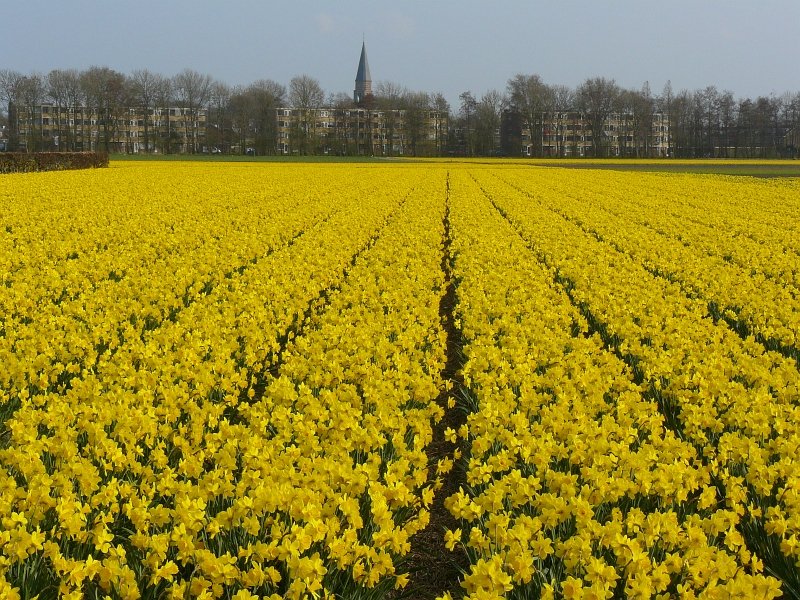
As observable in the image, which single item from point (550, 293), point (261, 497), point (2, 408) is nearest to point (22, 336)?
point (2, 408)

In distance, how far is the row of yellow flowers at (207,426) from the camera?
12.0 feet

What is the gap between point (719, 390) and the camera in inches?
249

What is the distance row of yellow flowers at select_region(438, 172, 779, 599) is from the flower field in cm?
2

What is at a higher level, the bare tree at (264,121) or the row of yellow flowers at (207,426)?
the bare tree at (264,121)

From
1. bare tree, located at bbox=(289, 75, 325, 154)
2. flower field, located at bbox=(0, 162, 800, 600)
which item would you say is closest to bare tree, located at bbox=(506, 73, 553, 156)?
bare tree, located at bbox=(289, 75, 325, 154)

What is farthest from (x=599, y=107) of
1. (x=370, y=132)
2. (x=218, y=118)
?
(x=218, y=118)

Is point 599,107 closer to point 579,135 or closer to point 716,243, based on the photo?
point 579,135

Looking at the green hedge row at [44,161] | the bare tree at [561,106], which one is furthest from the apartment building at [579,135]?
the green hedge row at [44,161]

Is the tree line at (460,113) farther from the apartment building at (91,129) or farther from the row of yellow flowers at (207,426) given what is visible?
the row of yellow flowers at (207,426)

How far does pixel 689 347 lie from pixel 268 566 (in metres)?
5.20

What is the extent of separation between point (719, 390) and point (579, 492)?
2.41 metres

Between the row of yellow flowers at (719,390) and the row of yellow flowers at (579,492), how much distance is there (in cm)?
18

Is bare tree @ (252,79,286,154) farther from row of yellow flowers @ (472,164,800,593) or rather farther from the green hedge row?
row of yellow flowers @ (472,164,800,593)

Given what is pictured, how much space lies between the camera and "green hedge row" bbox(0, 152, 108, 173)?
44562 mm
